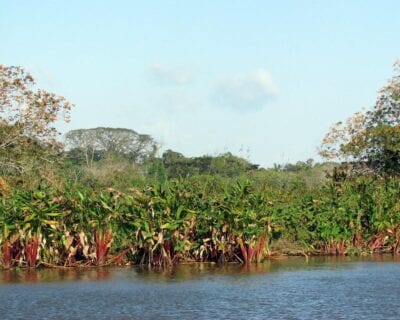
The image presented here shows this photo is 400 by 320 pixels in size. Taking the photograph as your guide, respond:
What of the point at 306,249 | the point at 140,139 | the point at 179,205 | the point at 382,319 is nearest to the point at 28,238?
the point at 179,205

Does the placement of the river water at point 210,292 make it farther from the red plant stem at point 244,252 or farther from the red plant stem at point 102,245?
the red plant stem at point 244,252

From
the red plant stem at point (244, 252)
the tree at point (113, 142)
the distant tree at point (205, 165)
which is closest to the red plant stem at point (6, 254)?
the red plant stem at point (244, 252)

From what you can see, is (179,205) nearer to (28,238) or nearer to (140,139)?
(28,238)

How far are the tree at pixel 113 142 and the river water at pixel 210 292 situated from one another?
68844 mm

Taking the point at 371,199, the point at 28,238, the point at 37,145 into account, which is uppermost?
the point at 37,145

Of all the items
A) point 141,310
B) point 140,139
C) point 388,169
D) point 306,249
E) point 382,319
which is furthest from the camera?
point 140,139

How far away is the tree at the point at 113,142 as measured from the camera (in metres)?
89.9

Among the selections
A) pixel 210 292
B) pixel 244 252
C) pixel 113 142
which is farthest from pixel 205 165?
pixel 210 292

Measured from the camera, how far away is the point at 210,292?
1708 centimetres

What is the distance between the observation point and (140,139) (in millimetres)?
92375

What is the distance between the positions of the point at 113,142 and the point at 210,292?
75.2 meters

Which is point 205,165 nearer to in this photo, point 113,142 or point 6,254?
point 113,142

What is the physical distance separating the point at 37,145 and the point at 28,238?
42.0 ft

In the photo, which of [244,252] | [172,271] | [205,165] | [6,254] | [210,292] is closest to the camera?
[210,292]
